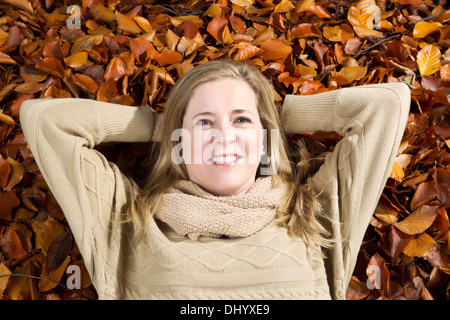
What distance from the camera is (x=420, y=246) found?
121cm

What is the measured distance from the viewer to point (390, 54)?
4.56 feet

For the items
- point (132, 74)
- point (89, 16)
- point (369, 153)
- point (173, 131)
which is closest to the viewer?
point (369, 153)

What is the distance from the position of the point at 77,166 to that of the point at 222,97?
0.41m

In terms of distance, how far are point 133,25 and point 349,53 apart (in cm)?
71

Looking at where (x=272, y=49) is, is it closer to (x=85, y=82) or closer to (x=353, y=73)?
(x=353, y=73)

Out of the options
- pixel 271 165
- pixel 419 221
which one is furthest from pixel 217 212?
pixel 419 221

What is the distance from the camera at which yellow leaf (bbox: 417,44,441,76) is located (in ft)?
4.44

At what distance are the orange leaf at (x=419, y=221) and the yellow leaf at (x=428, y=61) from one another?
17.3 inches

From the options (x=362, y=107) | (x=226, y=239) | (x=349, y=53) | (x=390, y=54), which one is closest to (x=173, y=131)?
(x=226, y=239)

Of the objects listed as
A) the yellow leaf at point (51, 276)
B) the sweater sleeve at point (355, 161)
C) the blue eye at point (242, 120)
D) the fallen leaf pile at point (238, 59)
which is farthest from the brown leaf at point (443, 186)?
the yellow leaf at point (51, 276)

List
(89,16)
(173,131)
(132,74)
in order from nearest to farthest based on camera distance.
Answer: (173,131), (132,74), (89,16)

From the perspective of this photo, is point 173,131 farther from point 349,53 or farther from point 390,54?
point 390,54

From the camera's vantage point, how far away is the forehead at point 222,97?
1.12m

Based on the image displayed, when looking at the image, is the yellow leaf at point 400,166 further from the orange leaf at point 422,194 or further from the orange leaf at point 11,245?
the orange leaf at point 11,245
